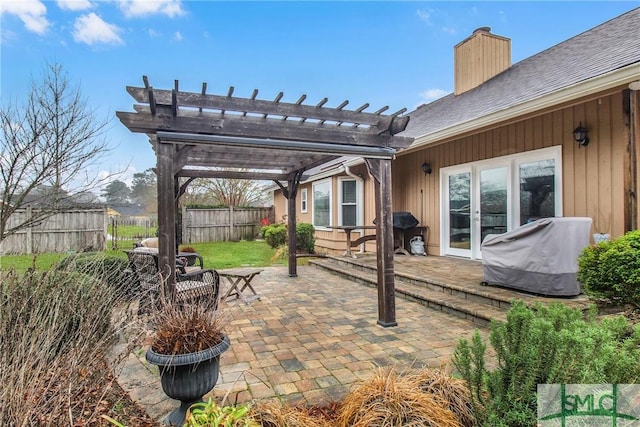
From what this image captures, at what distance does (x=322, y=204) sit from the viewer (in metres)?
11.0

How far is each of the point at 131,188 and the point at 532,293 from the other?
91.5 ft

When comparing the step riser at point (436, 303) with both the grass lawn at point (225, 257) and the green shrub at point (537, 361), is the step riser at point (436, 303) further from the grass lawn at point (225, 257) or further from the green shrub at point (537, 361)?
the grass lawn at point (225, 257)

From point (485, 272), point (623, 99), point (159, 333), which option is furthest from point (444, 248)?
point (159, 333)

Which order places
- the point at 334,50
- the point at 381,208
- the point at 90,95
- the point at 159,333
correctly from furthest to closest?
1. the point at 334,50
2. the point at 90,95
3. the point at 381,208
4. the point at 159,333

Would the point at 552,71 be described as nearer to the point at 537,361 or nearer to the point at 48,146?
the point at 537,361

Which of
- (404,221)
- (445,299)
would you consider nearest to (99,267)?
(445,299)

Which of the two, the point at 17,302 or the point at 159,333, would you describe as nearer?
the point at 159,333

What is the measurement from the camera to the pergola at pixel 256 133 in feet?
10.7

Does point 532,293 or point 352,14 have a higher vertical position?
point 352,14

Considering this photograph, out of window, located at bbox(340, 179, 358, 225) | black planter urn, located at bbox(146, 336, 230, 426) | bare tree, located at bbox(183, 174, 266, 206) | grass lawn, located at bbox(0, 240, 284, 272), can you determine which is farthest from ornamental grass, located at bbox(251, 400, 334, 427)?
bare tree, located at bbox(183, 174, 266, 206)

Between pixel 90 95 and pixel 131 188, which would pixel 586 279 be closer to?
pixel 90 95

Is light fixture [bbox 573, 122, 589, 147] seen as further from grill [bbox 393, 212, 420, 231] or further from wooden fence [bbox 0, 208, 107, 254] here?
wooden fence [bbox 0, 208, 107, 254]

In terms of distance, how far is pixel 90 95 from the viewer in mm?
6266

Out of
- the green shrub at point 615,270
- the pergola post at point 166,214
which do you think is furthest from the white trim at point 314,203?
the green shrub at point 615,270
